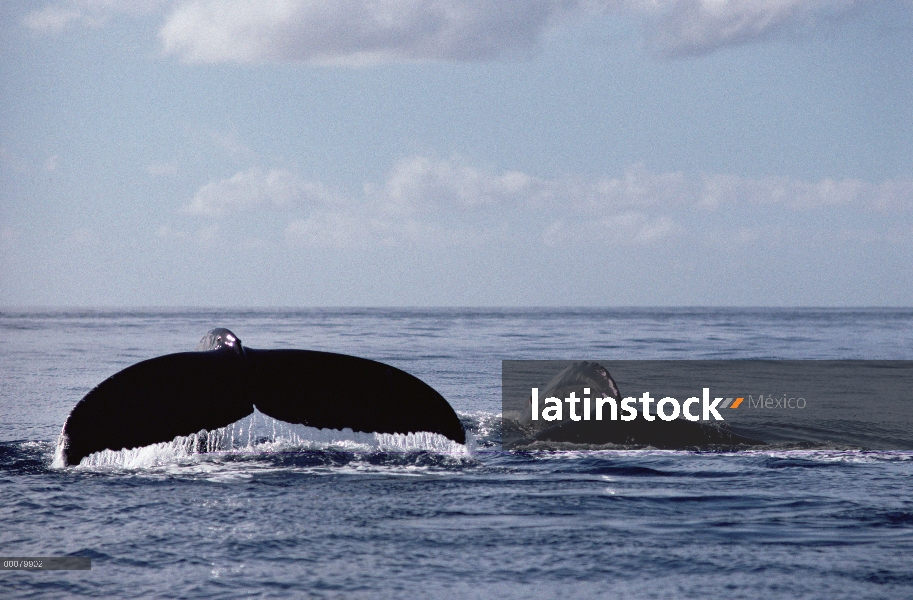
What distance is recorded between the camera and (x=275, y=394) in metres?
8.05

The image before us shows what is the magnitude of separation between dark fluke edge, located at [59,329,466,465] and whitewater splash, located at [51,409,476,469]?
11 centimetres

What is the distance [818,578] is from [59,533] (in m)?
4.58

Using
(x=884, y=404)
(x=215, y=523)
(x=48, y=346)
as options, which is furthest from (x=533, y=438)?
(x=48, y=346)

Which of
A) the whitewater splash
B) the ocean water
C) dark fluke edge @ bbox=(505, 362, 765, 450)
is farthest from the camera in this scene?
dark fluke edge @ bbox=(505, 362, 765, 450)

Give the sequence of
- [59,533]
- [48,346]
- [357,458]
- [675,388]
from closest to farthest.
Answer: [59,533], [357,458], [675,388], [48,346]

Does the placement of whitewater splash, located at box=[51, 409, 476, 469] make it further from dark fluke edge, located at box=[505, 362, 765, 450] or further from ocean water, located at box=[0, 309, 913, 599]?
dark fluke edge, located at box=[505, 362, 765, 450]

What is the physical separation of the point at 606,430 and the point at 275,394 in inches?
161

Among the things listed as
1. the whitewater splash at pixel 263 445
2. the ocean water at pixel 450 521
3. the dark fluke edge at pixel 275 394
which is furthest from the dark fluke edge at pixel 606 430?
the dark fluke edge at pixel 275 394

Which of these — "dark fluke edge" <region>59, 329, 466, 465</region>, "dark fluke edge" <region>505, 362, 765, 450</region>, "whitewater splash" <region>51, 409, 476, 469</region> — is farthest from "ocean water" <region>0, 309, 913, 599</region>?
"dark fluke edge" <region>505, 362, 765, 450</region>

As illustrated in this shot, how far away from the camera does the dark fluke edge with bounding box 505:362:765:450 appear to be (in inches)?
410

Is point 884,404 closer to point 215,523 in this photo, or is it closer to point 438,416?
point 438,416

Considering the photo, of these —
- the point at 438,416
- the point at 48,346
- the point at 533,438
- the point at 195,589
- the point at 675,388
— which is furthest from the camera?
the point at 48,346

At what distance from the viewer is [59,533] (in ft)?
20.4

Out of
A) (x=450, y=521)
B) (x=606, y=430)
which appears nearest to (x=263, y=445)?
(x=606, y=430)
